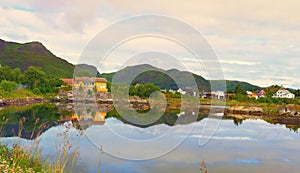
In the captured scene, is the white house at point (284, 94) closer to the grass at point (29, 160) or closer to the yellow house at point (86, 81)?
the yellow house at point (86, 81)

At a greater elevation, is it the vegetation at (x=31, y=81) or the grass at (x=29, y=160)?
the vegetation at (x=31, y=81)

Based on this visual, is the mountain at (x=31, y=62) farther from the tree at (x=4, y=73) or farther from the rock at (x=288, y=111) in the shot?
the rock at (x=288, y=111)

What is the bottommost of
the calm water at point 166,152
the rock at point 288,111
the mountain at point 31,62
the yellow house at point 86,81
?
the calm water at point 166,152

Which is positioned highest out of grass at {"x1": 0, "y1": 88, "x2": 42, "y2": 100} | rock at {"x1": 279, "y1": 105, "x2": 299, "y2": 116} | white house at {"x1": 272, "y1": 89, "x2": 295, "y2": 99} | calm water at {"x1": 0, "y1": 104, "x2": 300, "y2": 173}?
white house at {"x1": 272, "y1": 89, "x2": 295, "y2": 99}

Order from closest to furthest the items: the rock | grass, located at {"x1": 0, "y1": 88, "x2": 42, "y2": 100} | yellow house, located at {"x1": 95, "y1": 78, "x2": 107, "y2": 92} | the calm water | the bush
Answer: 1. the calm water
2. yellow house, located at {"x1": 95, "y1": 78, "x2": 107, "y2": 92}
3. the rock
4. grass, located at {"x1": 0, "y1": 88, "x2": 42, "y2": 100}
5. the bush

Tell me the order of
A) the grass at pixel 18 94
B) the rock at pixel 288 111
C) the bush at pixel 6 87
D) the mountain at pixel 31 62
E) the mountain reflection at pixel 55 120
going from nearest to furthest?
the mountain reflection at pixel 55 120 → the rock at pixel 288 111 → the grass at pixel 18 94 → the bush at pixel 6 87 → the mountain at pixel 31 62

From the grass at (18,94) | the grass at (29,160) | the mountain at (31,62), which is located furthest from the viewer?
the mountain at (31,62)

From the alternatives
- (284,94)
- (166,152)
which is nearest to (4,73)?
(166,152)

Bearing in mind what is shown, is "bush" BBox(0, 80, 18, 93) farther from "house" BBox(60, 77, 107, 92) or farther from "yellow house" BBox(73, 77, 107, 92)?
"yellow house" BBox(73, 77, 107, 92)

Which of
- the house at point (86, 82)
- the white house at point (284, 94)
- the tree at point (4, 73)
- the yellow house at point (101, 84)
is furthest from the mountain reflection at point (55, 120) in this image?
the white house at point (284, 94)

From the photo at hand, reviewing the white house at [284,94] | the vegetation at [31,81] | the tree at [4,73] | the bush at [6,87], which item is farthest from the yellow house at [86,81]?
the white house at [284,94]

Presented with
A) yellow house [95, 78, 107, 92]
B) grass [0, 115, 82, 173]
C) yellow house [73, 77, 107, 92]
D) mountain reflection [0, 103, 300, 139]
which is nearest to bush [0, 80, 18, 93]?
yellow house [95, 78, 107, 92]

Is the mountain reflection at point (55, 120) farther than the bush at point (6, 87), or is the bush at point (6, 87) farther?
the bush at point (6, 87)

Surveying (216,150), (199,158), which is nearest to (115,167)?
(199,158)
